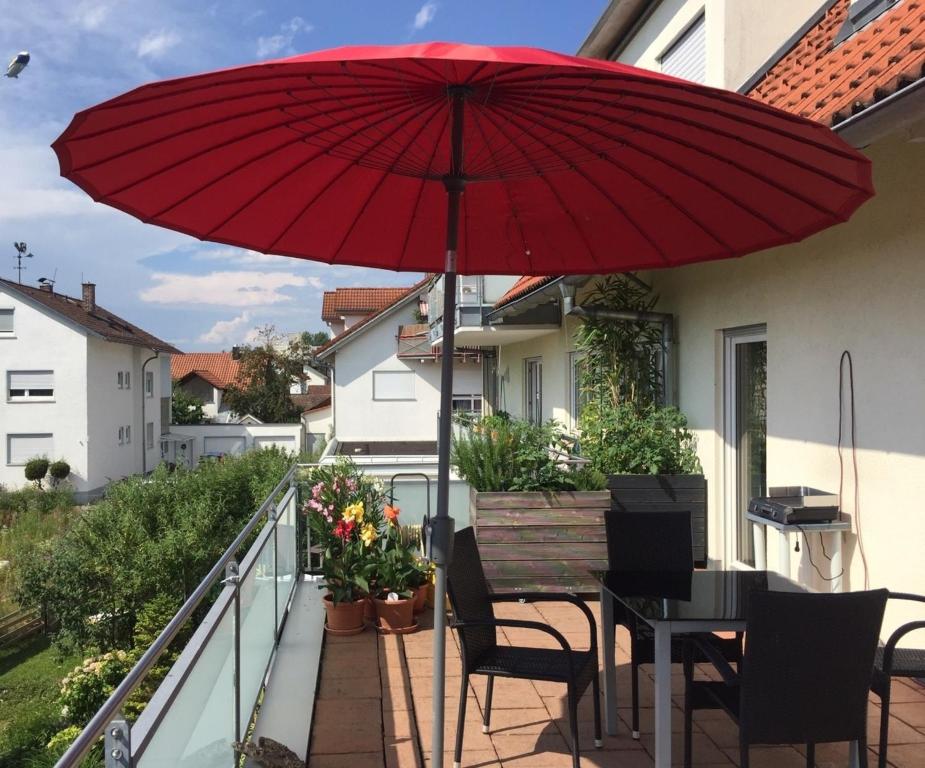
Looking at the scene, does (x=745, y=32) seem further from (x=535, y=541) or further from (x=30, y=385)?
(x=30, y=385)

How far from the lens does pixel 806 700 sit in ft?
9.12

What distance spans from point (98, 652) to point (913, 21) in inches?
1140

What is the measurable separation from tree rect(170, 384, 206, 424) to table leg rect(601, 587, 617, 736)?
2354 inches

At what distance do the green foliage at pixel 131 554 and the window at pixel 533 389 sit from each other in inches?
508

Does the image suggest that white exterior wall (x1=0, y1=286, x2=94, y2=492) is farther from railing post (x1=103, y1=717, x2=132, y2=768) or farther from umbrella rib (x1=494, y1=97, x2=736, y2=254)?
railing post (x1=103, y1=717, x2=132, y2=768)

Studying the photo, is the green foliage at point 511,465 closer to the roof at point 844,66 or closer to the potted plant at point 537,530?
the potted plant at point 537,530

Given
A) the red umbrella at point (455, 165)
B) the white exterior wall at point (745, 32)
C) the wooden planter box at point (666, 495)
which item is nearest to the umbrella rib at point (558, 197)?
the red umbrella at point (455, 165)

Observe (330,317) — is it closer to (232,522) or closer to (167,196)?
(232,522)

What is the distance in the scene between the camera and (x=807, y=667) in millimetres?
2756

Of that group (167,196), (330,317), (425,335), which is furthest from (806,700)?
(330,317)

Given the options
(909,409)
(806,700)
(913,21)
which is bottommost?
(806,700)

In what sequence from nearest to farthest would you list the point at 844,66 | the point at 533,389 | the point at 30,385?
1. the point at 844,66
2. the point at 533,389
3. the point at 30,385

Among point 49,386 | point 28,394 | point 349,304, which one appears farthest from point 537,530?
point 28,394

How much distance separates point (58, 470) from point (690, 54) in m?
39.5
